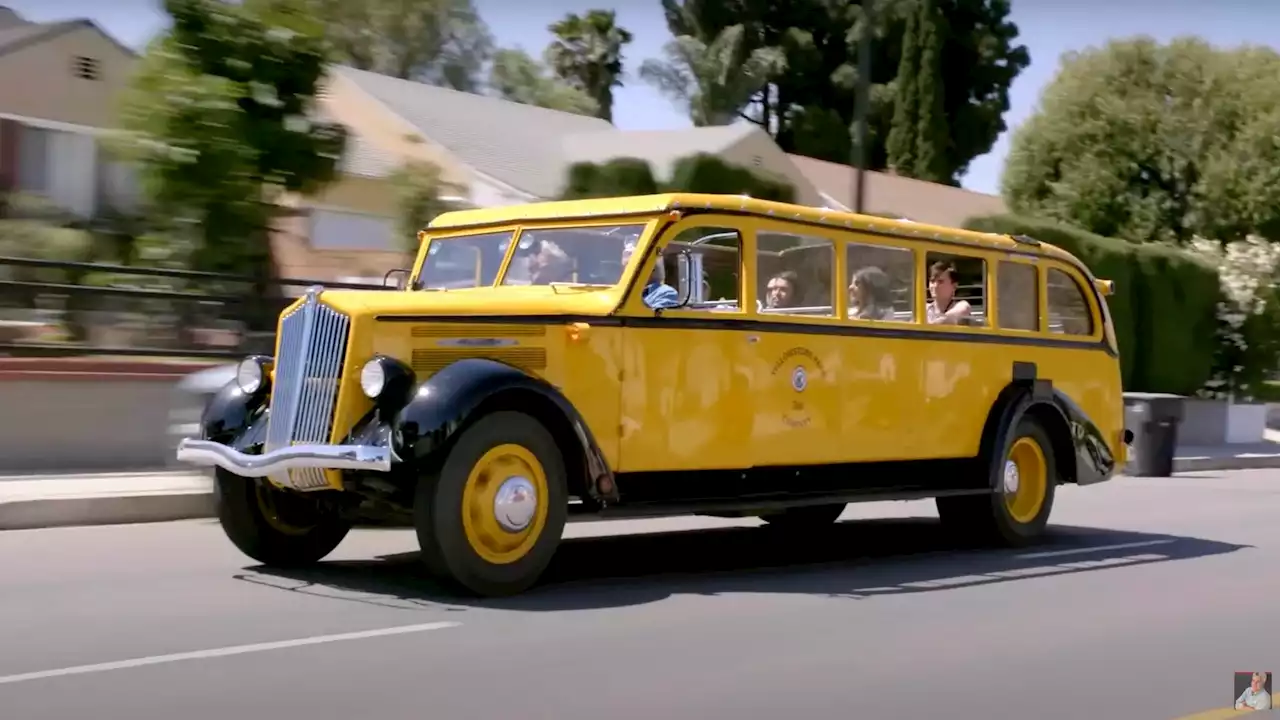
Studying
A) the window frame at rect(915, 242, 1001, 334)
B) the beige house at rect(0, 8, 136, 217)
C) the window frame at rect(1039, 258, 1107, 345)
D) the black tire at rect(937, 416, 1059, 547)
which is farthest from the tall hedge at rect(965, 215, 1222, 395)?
the window frame at rect(915, 242, 1001, 334)

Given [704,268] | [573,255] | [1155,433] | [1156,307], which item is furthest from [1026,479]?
[1156,307]

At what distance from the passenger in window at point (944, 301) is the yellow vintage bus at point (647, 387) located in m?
0.02

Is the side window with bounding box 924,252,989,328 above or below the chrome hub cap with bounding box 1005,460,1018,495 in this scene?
above

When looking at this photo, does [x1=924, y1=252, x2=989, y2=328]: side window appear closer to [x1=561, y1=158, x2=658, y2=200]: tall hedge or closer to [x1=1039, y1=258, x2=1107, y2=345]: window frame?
[x1=1039, y1=258, x2=1107, y2=345]: window frame

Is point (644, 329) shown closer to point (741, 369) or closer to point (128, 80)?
point (741, 369)

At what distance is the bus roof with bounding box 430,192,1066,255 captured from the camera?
883cm

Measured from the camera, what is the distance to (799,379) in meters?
9.31

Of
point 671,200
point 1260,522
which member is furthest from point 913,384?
point 1260,522

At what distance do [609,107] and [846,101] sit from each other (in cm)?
946

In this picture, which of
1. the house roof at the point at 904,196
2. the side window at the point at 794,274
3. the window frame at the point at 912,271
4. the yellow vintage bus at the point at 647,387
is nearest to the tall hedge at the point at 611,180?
the yellow vintage bus at the point at 647,387

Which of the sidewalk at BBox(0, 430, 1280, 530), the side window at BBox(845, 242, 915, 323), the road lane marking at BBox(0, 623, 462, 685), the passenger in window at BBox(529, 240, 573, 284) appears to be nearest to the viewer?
the road lane marking at BBox(0, 623, 462, 685)

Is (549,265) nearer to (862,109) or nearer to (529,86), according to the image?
(862,109)

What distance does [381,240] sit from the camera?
27.4 metres

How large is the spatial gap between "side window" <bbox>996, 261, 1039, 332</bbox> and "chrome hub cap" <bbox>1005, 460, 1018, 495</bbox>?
967mm
